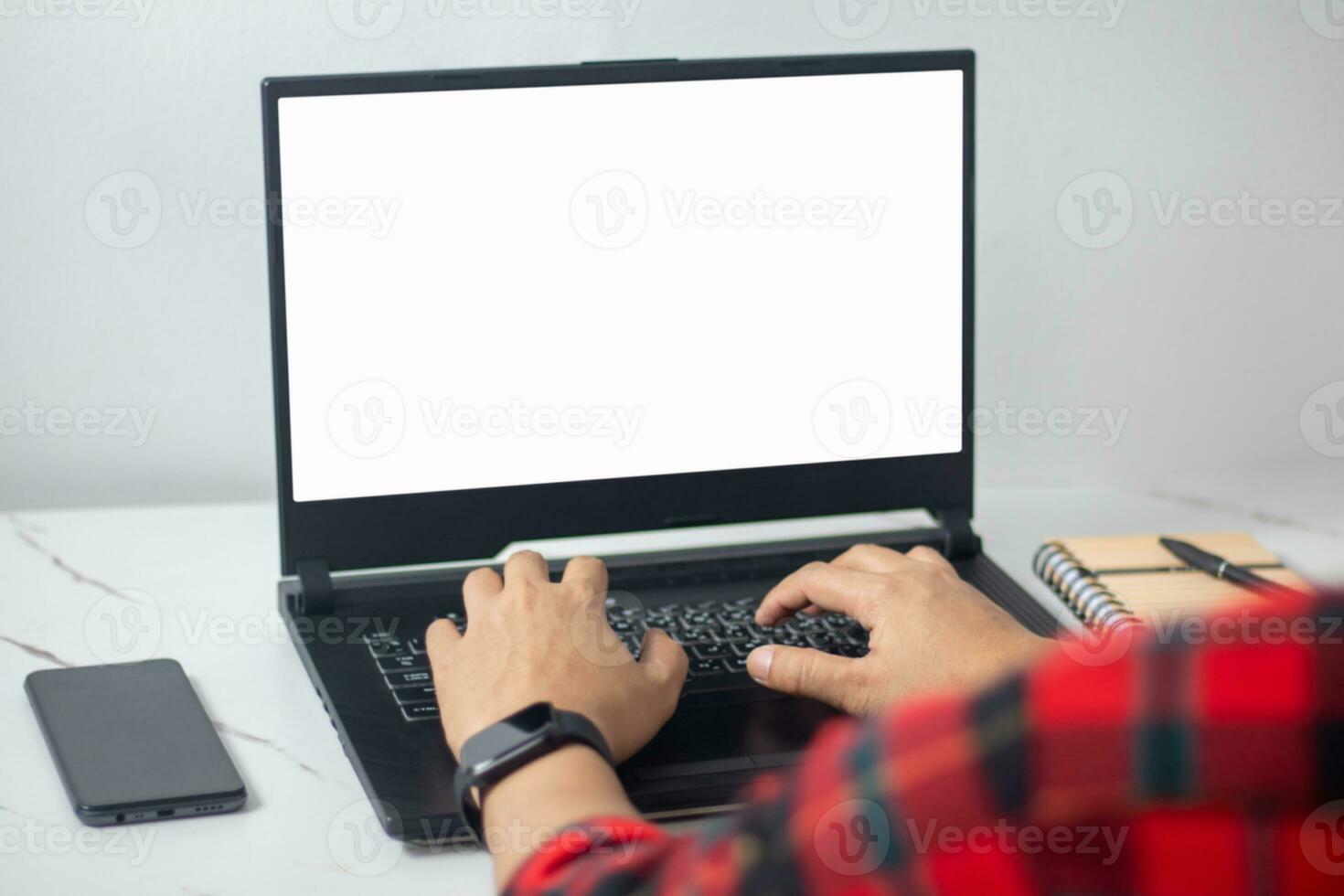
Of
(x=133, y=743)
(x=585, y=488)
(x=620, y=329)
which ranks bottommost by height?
(x=133, y=743)

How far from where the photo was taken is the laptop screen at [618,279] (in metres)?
1.05

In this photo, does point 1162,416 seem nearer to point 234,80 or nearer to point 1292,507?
point 1292,507

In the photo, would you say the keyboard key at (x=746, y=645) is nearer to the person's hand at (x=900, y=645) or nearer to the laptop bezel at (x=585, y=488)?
the person's hand at (x=900, y=645)

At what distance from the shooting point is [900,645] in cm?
92

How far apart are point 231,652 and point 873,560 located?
450 millimetres

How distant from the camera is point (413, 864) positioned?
79cm

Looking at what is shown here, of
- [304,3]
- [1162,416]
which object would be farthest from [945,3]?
[304,3]

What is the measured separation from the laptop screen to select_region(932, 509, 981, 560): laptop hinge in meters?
0.06

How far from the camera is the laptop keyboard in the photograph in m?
0.94

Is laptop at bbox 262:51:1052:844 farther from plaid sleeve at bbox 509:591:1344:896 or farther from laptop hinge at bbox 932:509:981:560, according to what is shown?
plaid sleeve at bbox 509:591:1344:896

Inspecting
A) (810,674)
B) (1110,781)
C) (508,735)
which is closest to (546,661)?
(508,735)

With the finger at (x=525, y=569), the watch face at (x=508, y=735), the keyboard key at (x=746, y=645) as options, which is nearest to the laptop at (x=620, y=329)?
the keyboard key at (x=746, y=645)

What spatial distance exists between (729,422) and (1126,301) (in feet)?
1.73

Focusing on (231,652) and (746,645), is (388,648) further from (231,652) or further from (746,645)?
(746,645)
